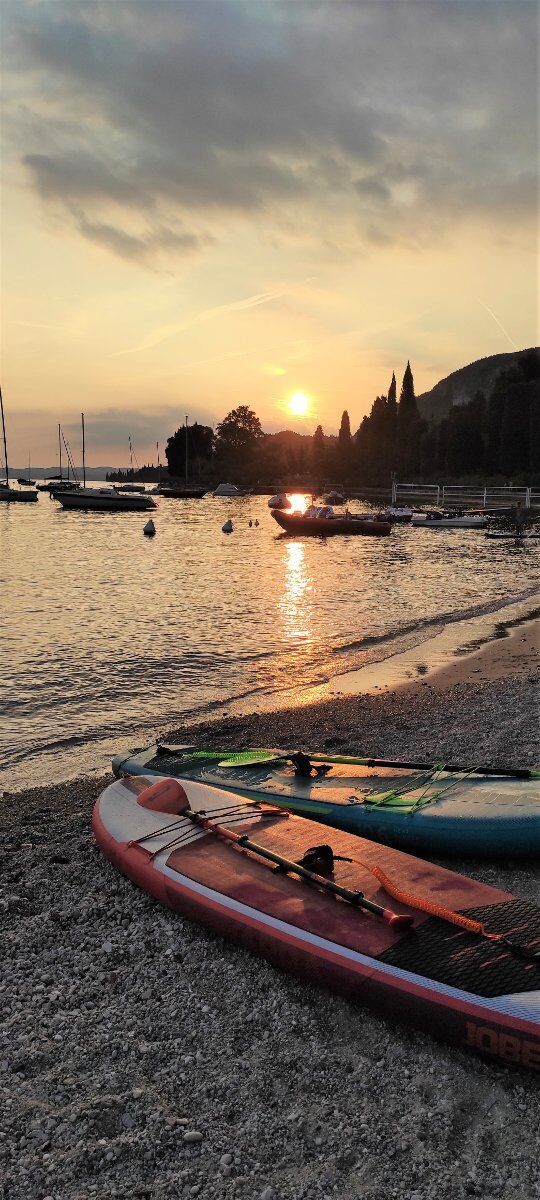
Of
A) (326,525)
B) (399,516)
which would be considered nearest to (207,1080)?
(326,525)

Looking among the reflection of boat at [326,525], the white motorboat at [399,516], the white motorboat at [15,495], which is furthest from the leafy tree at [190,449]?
the reflection of boat at [326,525]

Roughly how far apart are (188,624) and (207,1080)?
1545 centimetres

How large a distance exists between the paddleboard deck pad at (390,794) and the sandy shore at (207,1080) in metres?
0.33

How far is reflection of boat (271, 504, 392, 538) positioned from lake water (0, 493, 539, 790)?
4763 millimetres

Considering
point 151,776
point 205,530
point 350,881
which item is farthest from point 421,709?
point 205,530

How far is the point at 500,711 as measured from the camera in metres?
10.4

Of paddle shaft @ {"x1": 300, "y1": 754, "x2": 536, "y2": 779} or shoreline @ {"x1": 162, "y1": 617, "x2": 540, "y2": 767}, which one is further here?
shoreline @ {"x1": 162, "y1": 617, "x2": 540, "y2": 767}

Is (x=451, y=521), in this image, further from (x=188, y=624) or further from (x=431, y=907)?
(x=431, y=907)

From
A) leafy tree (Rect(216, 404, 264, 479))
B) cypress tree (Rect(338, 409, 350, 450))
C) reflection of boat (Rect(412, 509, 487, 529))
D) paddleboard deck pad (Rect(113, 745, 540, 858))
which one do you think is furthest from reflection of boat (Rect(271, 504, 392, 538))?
leafy tree (Rect(216, 404, 264, 479))

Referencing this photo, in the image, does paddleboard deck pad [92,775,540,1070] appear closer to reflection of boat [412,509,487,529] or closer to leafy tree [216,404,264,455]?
reflection of boat [412,509,487,529]

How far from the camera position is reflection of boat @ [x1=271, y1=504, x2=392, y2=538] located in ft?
163

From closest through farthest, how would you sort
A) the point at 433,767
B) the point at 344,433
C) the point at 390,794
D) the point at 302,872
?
1. the point at 302,872
2. the point at 390,794
3. the point at 433,767
4. the point at 344,433

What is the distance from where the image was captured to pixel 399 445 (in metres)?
115

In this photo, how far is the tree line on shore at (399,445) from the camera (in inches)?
3585
